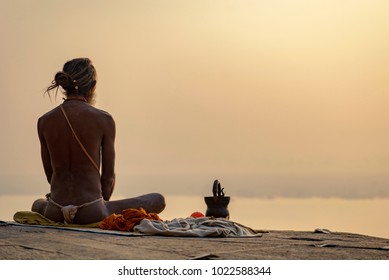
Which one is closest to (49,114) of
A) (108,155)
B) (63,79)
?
(63,79)

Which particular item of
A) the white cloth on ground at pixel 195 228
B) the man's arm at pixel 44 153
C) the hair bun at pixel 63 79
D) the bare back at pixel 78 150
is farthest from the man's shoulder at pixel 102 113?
the white cloth on ground at pixel 195 228

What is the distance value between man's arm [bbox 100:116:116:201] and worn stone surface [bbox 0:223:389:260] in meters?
0.81

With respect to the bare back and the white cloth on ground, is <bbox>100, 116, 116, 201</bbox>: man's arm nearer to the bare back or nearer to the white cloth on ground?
the bare back

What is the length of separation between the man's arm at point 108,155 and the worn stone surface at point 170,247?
0.81 metres

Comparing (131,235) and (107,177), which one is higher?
(107,177)

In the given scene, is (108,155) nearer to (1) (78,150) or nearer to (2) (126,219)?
(1) (78,150)

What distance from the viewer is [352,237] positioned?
22.5 feet

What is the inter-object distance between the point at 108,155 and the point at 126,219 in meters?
0.70

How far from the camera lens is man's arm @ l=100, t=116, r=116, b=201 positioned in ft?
23.1

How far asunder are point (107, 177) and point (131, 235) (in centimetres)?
118

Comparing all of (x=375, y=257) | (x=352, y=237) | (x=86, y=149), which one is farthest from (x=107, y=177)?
(x=375, y=257)
